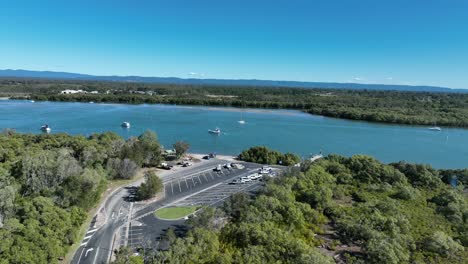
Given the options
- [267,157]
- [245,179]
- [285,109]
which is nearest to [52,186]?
[245,179]

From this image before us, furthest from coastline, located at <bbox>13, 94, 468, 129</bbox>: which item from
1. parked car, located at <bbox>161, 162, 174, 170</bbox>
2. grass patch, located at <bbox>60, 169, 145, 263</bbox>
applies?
grass patch, located at <bbox>60, 169, 145, 263</bbox>

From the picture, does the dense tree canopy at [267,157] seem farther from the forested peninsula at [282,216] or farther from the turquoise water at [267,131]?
the forested peninsula at [282,216]

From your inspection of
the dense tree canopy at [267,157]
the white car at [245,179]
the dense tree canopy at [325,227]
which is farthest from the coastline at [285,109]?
the white car at [245,179]

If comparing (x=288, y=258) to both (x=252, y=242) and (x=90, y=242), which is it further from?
(x=90, y=242)

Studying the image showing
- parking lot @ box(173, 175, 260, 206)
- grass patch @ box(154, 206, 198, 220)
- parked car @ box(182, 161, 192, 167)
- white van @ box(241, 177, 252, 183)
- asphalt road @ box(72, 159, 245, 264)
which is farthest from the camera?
parked car @ box(182, 161, 192, 167)

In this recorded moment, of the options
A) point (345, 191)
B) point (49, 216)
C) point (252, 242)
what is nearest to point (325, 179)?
point (345, 191)

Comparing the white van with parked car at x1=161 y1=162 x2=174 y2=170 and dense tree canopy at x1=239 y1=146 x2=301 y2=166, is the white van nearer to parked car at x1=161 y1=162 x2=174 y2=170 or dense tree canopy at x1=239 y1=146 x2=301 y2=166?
dense tree canopy at x1=239 y1=146 x2=301 y2=166
